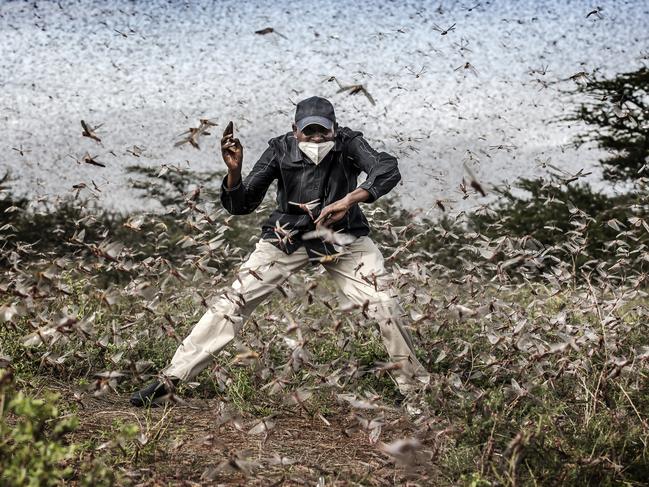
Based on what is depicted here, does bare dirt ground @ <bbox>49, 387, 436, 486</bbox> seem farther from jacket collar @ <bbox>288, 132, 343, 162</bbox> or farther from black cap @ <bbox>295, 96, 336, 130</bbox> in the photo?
black cap @ <bbox>295, 96, 336, 130</bbox>

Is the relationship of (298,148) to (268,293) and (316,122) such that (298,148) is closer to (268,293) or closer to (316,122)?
(316,122)

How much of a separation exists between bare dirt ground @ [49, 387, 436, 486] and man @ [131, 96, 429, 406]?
36 cm

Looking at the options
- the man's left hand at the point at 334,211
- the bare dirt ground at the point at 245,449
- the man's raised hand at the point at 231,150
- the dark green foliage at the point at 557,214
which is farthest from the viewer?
the dark green foliage at the point at 557,214

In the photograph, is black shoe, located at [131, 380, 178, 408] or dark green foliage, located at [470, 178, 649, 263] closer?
black shoe, located at [131, 380, 178, 408]

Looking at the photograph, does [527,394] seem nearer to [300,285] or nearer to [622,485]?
[622,485]

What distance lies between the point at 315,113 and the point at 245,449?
2.11 metres

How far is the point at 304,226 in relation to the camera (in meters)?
4.71

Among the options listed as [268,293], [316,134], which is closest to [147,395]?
[268,293]

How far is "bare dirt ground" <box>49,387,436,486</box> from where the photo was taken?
3.28 meters

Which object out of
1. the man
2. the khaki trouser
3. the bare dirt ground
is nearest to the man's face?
the man

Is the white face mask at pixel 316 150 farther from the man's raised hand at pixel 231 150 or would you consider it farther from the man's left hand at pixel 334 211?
the man's left hand at pixel 334 211

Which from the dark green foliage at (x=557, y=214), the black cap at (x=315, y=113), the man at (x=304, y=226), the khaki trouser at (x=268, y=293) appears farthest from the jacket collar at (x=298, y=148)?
the dark green foliage at (x=557, y=214)

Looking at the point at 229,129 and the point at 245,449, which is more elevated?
the point at 229,129

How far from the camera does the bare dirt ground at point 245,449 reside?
10.7ft
